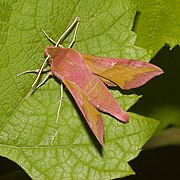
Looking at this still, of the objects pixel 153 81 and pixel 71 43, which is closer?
pixel 71 43

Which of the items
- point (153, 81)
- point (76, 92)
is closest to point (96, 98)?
point (76, 92)

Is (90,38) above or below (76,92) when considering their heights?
above

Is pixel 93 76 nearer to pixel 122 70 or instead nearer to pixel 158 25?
pixel 122 70

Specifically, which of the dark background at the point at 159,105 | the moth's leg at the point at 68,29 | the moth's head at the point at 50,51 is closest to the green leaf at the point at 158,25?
the dark background at the point at 159,105

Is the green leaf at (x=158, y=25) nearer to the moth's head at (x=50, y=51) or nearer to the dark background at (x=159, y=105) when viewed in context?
the dark background at (x=159, y=105)

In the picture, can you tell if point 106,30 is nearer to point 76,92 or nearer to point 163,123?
point 76,92

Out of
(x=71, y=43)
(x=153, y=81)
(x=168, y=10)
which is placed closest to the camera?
(x=71, y=43)

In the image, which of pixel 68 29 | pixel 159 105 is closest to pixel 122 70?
pixel 68 29
